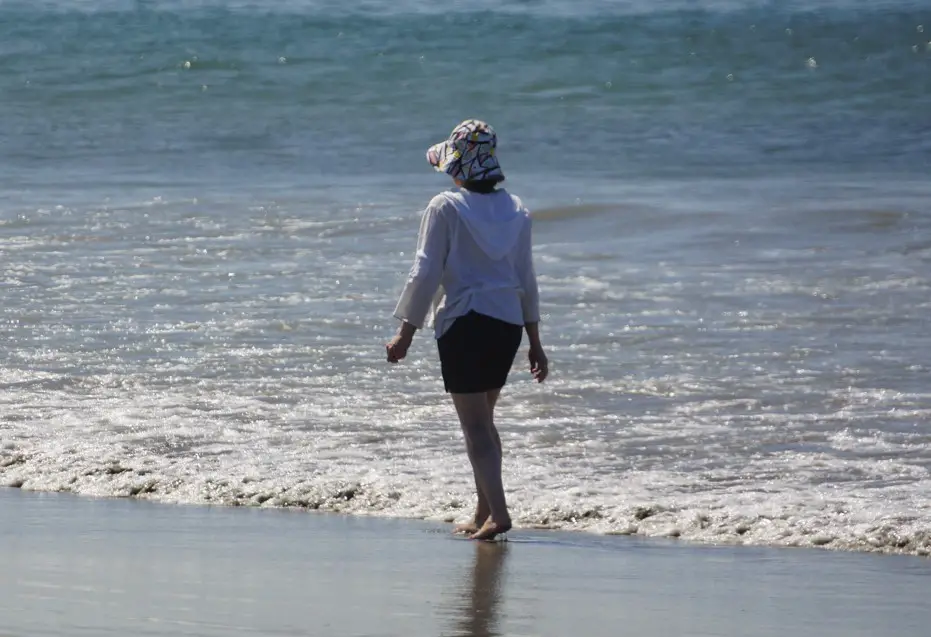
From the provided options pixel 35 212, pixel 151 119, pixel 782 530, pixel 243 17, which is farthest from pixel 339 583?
pixel 243 17

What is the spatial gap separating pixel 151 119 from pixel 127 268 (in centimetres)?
1275

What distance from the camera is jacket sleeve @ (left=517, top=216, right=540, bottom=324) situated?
546 cm

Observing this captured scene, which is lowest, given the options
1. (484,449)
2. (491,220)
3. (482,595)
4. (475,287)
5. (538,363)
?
(482,595)

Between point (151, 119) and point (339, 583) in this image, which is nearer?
point (339, 583)

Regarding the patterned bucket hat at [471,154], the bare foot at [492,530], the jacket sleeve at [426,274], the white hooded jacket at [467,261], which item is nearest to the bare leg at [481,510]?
the bare foot at [492,530]

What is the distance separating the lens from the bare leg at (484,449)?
17.9 feet

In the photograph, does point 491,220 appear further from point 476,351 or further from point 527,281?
point 476,351

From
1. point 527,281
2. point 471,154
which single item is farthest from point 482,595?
point 471,154

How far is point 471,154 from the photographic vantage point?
5.33m

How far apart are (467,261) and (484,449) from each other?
63 cm

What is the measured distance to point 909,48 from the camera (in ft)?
92.0

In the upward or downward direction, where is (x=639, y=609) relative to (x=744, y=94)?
downward

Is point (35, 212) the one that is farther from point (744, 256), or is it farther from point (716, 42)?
point (716, 42)

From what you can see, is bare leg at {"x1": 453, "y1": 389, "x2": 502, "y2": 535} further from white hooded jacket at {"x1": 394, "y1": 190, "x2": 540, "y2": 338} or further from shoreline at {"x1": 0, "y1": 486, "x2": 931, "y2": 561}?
white hooded jacket at {"x1": 394, "y1": 190, "x2": 540, "y2": 338}
